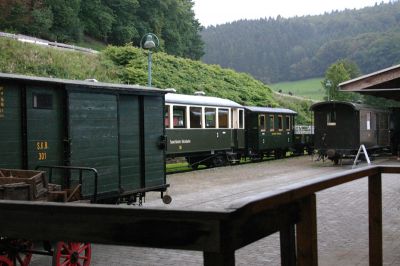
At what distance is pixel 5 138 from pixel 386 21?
133588 millimetres

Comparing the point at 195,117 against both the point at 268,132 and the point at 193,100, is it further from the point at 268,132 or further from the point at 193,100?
the point at 268,132

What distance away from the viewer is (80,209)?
7.30 feet

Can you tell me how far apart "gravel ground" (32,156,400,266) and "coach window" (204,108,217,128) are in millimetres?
4006

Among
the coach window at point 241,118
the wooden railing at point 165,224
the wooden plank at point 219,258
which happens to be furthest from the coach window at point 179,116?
the wooden plank at point 219,258

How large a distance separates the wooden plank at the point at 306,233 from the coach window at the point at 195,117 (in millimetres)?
18324

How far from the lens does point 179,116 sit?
68.5 feet

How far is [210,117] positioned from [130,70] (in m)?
11.1

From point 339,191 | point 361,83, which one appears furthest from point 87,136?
point 361,83

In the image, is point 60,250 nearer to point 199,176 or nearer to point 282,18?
point 199,176

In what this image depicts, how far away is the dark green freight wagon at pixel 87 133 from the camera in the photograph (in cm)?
784

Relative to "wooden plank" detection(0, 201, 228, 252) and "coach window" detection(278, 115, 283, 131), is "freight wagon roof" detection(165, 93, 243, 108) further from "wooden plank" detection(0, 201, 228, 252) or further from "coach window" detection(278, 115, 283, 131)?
"wooden plank" detection(0, 201, 228, 252)

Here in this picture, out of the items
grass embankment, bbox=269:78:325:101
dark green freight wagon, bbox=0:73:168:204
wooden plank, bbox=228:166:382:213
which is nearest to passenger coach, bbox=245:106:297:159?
dark green freight wagon, bbox=0:73:168:204

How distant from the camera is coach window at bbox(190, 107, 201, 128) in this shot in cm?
2158

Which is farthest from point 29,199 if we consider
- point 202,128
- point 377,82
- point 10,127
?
point 202,128
